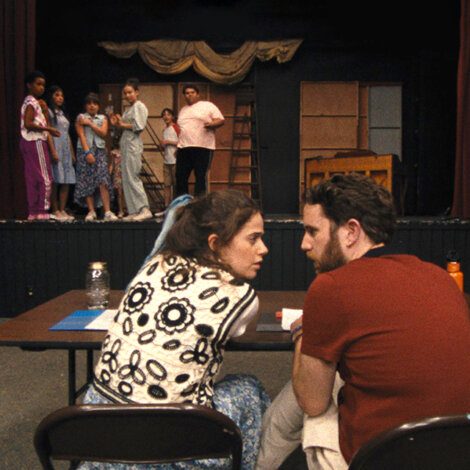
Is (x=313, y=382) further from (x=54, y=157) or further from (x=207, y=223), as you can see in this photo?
(x=54, y=157)

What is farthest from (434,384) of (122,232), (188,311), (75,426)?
(122,232)

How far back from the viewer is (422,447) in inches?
36.3

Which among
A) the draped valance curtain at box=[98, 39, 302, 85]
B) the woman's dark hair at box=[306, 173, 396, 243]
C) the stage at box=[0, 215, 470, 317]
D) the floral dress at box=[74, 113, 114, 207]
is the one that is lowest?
the stage at box=[0, 215, 470, 317]

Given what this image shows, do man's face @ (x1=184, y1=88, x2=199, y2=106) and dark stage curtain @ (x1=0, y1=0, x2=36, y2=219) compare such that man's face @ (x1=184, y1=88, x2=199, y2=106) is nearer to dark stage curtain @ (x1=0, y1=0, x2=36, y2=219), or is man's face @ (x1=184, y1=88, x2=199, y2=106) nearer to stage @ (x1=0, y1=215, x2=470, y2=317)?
stage @ (x1=0, y1=215, x2=470, y2=317)

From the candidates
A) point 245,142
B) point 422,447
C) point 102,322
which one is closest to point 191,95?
point 245,142

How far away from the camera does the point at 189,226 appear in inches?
58.6

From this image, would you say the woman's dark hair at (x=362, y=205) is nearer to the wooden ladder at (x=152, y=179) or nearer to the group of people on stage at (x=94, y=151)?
the group of people on stage at (x=94, y=151)

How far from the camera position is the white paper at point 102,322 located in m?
1.77

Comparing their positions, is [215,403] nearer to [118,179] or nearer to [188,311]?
[188,311]

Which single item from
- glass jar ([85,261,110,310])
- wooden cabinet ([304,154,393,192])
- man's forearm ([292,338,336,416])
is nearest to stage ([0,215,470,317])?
wooden cabinet ([304,154,393,192])

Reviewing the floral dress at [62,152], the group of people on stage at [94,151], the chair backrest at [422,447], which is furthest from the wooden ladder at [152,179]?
the chair backrest at [422,447]

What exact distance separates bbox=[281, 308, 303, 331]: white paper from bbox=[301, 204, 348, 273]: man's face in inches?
14.2

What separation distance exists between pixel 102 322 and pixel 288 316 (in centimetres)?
55

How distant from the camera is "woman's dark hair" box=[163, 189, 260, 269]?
4.81 feet
